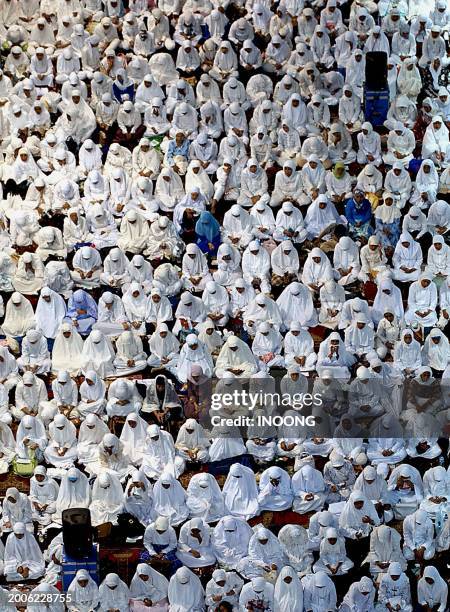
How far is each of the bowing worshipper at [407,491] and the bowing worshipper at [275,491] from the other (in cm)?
133

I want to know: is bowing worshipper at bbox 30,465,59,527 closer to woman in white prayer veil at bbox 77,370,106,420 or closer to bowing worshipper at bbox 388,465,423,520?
woman in white prayer veil at bbox 77,370,106,420

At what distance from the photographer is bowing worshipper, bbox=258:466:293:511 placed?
1036 inches

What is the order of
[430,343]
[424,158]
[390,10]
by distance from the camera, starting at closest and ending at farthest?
1. [430,343]
2. [424,158]
3. [390,10]

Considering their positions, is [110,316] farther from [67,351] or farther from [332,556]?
[332,556]

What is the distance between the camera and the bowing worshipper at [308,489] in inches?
1037

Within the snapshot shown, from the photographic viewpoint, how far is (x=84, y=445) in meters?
27.1

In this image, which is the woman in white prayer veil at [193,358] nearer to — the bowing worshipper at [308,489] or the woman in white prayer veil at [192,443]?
the woman in white prayer veil at [192,443]

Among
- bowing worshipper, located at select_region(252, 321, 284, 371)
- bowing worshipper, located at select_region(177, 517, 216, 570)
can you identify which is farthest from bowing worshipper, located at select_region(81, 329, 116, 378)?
bowing worshipper, located at select_region(177, 517, 216, 570)

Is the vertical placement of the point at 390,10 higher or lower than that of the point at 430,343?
higher

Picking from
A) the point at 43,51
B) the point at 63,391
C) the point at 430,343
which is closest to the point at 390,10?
the point at 43,51

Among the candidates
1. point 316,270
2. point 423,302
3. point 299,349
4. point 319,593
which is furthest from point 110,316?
point 319,593

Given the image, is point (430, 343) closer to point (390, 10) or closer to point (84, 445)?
point (84, 445)

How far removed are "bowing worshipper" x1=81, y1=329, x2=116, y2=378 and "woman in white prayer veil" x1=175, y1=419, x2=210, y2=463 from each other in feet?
5.99

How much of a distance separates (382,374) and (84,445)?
400 cm
